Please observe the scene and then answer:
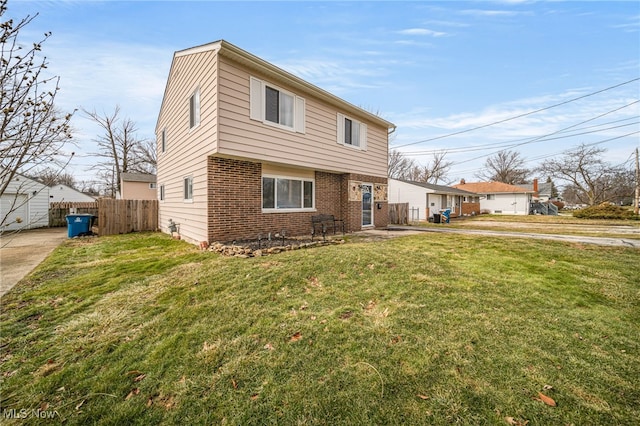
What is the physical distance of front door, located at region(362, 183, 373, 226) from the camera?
12266 mm

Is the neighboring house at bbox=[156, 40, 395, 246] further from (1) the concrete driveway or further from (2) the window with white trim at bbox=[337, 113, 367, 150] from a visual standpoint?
(1) the concrete driveway

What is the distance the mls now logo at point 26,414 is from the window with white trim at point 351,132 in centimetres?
1036

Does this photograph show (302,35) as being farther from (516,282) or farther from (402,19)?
(516,282)

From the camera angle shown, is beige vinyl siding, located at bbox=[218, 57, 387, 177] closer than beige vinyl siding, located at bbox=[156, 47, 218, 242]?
Yes

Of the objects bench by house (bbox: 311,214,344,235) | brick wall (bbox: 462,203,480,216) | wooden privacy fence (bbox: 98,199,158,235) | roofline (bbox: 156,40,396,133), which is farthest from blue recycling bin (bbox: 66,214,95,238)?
brick wall (bbox: 462,203,480,216)

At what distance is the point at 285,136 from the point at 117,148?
88.2 ft

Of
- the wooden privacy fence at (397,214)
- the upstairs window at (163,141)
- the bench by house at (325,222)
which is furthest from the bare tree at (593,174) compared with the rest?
the upstairs window at (163,141)

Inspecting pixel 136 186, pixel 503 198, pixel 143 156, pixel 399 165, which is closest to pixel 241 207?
pixel 136 186

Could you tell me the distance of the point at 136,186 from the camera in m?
21.5

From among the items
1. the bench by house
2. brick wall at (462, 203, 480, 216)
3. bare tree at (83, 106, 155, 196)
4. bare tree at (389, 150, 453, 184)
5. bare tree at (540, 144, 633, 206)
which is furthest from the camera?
bare tree at (389, 150, 453, 184)

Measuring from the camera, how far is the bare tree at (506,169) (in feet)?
148

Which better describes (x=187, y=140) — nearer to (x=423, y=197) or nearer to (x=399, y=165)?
(x=423, y=197)

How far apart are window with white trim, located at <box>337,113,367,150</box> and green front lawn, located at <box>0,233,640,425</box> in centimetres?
723

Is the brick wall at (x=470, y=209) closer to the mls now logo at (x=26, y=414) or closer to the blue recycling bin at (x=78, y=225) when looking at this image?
the blue recycling bin at (x=78, y=225)
